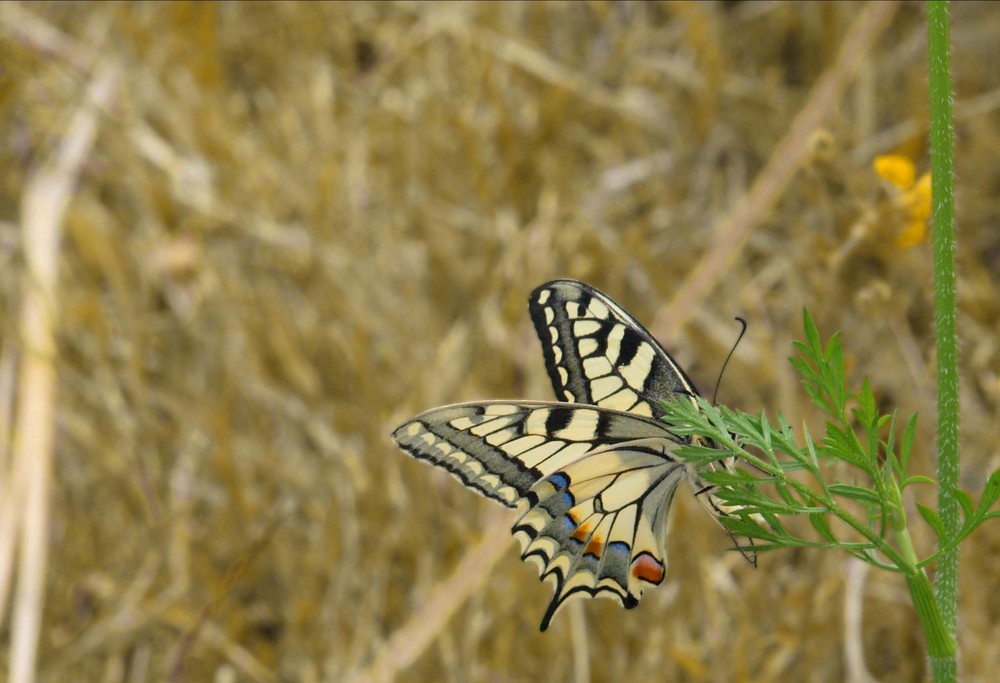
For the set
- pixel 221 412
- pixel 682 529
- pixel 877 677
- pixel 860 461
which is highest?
pixel 221 412

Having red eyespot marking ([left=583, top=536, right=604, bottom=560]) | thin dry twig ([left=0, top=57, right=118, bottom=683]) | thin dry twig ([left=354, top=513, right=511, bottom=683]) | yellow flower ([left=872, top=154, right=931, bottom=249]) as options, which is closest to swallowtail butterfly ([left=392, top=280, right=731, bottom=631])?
red eyespot marking ([left=583, top=536, right=604, bottom=560])

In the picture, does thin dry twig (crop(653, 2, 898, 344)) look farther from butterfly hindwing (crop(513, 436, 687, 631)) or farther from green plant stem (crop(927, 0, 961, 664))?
green plant stem (crop(927, 0, 961, 664))

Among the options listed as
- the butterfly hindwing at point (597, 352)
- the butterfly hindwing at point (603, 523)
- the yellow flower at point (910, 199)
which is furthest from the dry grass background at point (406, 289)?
the butterfly hindwing at point (597, 352)

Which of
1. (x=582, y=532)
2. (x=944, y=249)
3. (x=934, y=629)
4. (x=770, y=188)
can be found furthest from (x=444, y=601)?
(x=944, y=249)

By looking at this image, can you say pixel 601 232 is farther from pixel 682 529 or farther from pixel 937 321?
pixel 937 321

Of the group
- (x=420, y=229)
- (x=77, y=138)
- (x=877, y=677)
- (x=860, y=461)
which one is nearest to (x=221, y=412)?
(x=420, y=229)

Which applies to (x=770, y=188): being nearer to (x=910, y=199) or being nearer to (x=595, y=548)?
(x=910, y=199)

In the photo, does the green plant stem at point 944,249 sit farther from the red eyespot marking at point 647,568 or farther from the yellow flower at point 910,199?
the yellow flower at point 910,199
